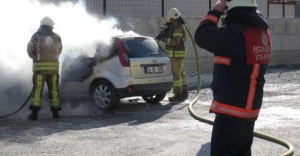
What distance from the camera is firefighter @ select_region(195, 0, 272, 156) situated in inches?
158

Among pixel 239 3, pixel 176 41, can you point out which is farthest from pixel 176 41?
pixel 239 3

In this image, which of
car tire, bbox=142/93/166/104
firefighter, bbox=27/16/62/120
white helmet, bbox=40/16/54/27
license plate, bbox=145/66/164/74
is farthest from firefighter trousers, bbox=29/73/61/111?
car tire, bbox=142/93/166/104

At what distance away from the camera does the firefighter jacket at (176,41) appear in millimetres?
11953

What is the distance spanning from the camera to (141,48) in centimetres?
1066

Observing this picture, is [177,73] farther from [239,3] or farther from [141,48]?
[239,3]

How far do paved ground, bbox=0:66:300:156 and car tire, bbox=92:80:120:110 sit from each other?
168 mm

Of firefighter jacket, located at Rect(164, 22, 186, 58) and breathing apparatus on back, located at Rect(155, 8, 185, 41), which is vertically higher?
breathing apparatus on back, located at Rect(155, 8, 185, 41)

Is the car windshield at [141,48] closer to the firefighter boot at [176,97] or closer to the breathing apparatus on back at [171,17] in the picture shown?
the breathing apparatus on back at [171,17]

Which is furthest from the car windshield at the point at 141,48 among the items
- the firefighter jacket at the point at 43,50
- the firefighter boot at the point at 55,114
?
the firefighter boot at the point at 55,114

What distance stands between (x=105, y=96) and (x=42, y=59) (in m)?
1.55

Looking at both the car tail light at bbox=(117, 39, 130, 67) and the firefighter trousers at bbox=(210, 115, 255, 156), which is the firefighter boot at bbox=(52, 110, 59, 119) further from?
the firefighter trousers at bbox=(210, 115, 255, 156)

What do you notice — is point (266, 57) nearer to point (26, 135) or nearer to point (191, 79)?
point (26, 135)

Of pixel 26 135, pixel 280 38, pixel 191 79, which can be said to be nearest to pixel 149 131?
pixel 26 135

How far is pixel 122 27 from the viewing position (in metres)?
15.0
